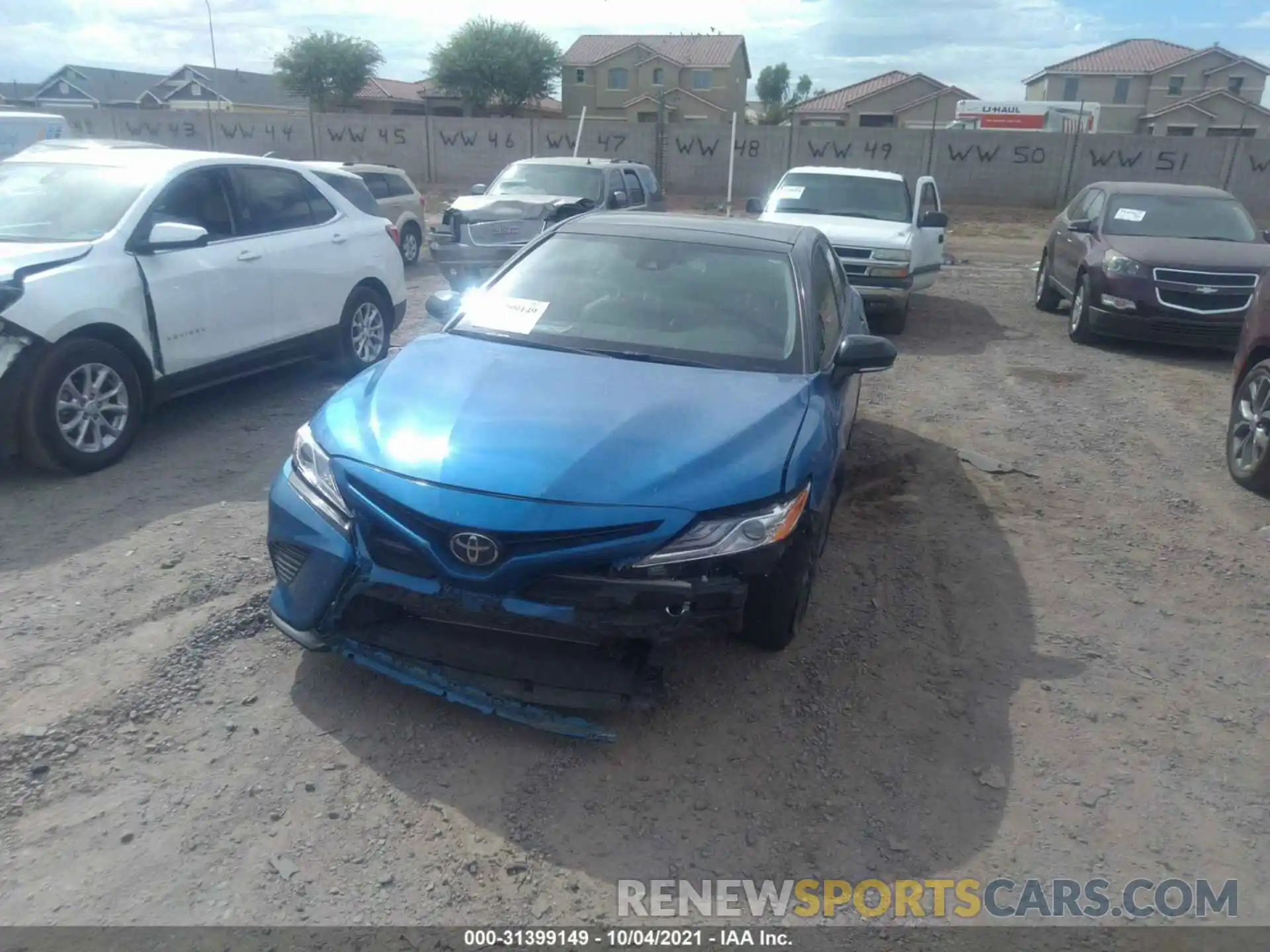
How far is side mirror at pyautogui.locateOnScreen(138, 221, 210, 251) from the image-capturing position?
5.85 metres

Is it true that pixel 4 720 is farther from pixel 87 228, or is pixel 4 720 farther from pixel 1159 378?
pixel 1159 378

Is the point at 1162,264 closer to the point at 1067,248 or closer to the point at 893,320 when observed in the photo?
the point at 1067,248

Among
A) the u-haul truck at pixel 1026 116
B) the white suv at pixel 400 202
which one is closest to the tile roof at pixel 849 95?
the u-haul truck at pixel 1026 116

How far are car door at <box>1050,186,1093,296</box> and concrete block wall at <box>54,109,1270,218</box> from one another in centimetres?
1741

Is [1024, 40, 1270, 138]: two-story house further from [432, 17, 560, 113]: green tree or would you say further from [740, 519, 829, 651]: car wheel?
[740, 519, 829, 651]: car wheel

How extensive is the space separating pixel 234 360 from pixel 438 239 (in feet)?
16.8

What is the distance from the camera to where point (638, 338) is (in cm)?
438

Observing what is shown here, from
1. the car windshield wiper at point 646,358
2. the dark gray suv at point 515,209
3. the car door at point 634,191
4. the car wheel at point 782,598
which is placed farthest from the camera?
the car door at point 634,191

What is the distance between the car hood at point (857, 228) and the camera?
34.4 ft

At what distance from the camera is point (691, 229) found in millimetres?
5035

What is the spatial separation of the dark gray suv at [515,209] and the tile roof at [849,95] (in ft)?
190

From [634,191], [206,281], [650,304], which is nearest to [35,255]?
[206,281]

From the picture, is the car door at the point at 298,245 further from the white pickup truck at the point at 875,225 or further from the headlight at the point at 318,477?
the white pickup truck at the point at 875,225

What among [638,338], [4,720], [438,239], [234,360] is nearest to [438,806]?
[4,720]
